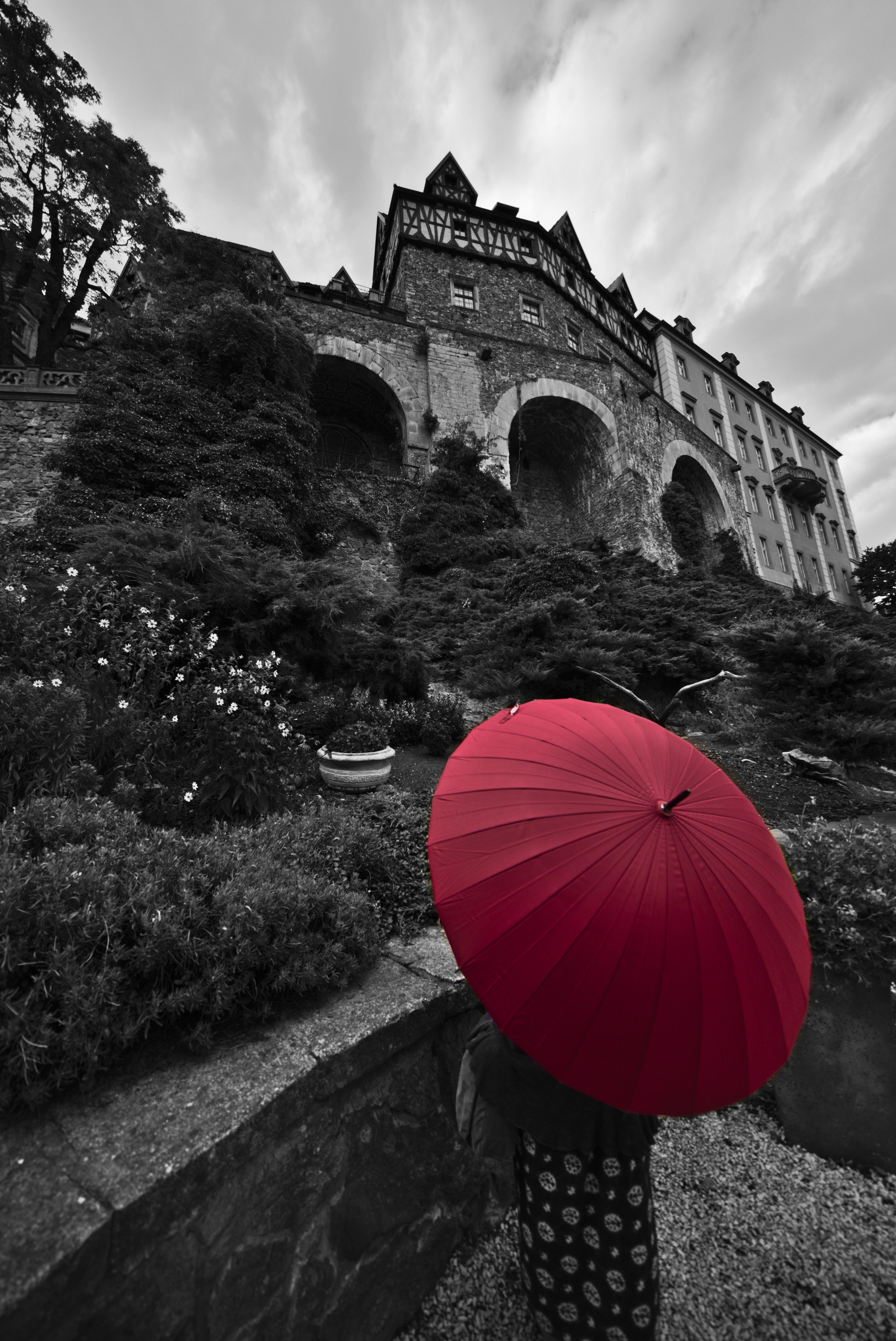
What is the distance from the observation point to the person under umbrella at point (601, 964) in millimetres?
985

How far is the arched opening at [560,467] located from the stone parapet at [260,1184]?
17345 millimetres

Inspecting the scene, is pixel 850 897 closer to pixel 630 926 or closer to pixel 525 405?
pixel 630 926

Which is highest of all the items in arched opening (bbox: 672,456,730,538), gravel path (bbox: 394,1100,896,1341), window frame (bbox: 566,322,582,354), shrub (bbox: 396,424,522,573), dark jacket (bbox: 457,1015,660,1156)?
window frame (bbox: 566,322,582,354)

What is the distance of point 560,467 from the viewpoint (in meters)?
20.3

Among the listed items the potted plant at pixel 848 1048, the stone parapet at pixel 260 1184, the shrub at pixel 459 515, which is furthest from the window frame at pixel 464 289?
the stone parapet at pixel 260 1184

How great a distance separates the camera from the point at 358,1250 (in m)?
1.41

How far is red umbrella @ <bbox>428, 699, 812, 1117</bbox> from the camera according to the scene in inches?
38.6

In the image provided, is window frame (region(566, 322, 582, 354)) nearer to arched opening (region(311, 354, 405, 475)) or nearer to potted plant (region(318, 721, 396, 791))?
Answer: arched opening (region(311, 354, 405, 475))

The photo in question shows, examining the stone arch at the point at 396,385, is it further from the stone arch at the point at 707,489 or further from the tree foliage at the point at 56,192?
Result: the stone arch at the point at 707,489

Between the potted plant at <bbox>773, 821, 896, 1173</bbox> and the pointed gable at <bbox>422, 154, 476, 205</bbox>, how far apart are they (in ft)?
89.2

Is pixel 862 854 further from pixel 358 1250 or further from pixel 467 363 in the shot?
pixel 467 363

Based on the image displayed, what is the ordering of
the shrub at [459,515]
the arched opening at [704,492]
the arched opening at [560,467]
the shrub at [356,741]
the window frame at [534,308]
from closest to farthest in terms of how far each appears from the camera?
the shrub at [356,741], the shrub at [459,515], the arched opening at [560,467], the window frame at [534,308], the arched opening at [704,492]

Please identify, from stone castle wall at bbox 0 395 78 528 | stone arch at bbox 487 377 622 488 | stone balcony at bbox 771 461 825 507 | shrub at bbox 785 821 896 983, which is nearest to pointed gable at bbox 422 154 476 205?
stone arch at bbox 487 377 622 488

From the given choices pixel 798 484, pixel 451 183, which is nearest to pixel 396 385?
pixel 451 183
